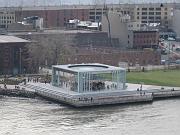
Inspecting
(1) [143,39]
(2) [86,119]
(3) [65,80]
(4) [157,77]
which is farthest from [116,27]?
(2) [86,119]

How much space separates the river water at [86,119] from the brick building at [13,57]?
4.68 meters

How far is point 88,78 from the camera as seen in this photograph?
2123 cm

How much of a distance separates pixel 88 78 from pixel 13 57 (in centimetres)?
550

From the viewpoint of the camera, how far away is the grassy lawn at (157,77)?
24.1 meters

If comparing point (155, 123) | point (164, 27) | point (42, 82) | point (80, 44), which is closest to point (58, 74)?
point (42, 82)

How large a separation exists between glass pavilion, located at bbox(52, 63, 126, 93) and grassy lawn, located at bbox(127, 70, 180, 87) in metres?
2.25

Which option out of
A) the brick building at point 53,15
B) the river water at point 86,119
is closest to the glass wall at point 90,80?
the river water at point 86,119

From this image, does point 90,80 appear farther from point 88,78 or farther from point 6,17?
point 6,17

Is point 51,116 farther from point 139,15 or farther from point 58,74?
point 139,15

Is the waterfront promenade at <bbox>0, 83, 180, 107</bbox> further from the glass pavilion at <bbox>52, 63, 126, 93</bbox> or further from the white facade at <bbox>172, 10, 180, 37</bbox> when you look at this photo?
the white facade at <bbox>172, 10, 180, 37</bbox>

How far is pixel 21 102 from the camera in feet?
66.9

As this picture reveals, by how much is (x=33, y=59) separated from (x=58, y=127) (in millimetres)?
10175

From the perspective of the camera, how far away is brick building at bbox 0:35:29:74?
25594mm

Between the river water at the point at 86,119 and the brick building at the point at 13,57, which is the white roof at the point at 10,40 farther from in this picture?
the river water at the point at 86,119
